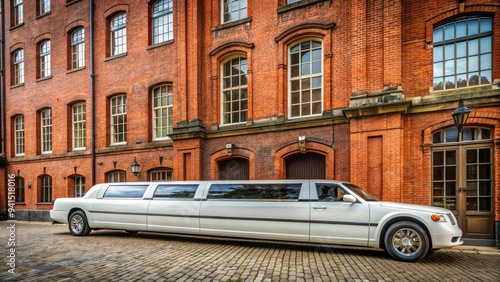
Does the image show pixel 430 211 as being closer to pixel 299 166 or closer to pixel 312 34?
pixel 299 166

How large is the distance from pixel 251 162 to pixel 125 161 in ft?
19.8

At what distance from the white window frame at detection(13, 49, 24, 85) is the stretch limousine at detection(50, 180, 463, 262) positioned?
12294mm

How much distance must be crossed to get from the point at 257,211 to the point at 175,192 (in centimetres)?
253

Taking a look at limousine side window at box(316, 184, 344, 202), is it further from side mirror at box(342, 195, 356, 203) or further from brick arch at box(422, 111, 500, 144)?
brick arch at box(422, 111, 500, 144)

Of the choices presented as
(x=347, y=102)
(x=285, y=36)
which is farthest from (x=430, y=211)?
(x=285, y=36)

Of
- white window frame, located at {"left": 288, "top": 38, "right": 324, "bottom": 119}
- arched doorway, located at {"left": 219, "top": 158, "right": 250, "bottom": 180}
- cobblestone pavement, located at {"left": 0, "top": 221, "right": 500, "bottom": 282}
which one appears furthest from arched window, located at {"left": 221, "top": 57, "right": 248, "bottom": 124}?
cobblestone pavement, located at {"left": 0, "top": 221, "right": 500, "bottom": 282}

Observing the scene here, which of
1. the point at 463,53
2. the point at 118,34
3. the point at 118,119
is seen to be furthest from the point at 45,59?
the point at 463,53

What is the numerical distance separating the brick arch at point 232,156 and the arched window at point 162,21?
554cm

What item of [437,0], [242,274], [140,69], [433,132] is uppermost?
[437,0]

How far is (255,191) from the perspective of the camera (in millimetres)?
8070

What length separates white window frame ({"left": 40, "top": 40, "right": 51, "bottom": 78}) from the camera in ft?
57.8

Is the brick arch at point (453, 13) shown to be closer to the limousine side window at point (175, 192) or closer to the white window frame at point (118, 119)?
the limousine side window at point (175, 192)

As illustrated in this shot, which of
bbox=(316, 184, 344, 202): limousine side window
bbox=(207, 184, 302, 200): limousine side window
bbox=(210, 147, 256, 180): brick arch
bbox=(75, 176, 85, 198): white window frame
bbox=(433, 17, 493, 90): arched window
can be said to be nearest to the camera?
bbox=(316, 184, 344, 202): limousine side window

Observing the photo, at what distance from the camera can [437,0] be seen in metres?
9.41
